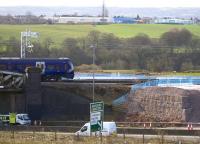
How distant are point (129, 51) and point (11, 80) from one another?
40751 millimetres

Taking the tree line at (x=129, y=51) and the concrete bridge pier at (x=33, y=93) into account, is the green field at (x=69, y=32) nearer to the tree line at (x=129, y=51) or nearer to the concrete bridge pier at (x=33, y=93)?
the tree line at (x=129, y=51)

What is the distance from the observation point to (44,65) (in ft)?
187

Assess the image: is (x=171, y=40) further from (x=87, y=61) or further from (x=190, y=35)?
(x=87, y=61)

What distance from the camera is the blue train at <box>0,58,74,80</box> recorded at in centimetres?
5703

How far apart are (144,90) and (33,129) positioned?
51.5 feet

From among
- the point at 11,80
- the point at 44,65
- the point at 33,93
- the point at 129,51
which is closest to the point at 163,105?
the point at 33,93

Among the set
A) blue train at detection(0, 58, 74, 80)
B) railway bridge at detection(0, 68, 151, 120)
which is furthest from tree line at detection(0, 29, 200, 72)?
railway bridge at detection(0, 68, 151, 120)

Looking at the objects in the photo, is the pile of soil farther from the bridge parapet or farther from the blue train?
the bridge parapet

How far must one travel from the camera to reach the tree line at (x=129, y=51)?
8756 cm

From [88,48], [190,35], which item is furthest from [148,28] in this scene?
[88,48]

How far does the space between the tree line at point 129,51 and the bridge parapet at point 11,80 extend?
32.2m

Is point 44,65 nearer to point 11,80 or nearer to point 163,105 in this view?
point 11,80

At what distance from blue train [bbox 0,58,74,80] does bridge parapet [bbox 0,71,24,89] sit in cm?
200

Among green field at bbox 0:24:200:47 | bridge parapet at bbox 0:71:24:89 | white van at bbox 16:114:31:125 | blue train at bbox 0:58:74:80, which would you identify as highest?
blue train at bbox 0:58:74:80
